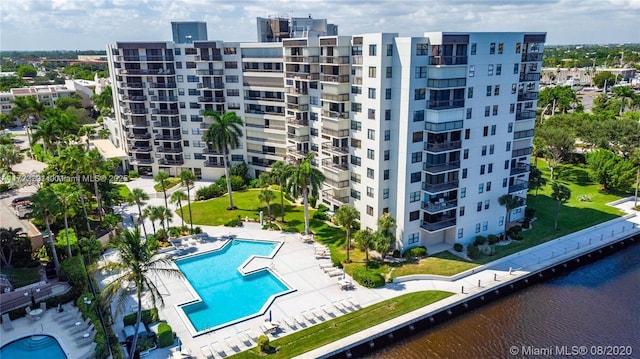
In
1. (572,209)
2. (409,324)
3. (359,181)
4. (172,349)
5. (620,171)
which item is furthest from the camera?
(620,171)

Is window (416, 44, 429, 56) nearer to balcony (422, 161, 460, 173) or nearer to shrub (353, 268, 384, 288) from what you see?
balcony (422, 161, 460, 173)

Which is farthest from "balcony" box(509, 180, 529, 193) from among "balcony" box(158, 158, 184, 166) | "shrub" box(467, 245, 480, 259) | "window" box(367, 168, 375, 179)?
"balcony" box(158, 158, 184, 166)

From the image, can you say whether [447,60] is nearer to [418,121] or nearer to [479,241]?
[418,121]

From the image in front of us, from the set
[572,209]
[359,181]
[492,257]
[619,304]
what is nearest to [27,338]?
[359,181]

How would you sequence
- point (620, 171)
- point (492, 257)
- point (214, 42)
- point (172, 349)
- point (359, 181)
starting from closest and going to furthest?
point (172, 349) < point (492, 257) < point (359, 181) < point (620, 171) < point (214, 42)

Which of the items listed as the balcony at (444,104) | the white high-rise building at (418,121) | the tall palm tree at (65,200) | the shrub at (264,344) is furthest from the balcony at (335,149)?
the tall palm tree at (65,200)

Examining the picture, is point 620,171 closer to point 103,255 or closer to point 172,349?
point 172,349
